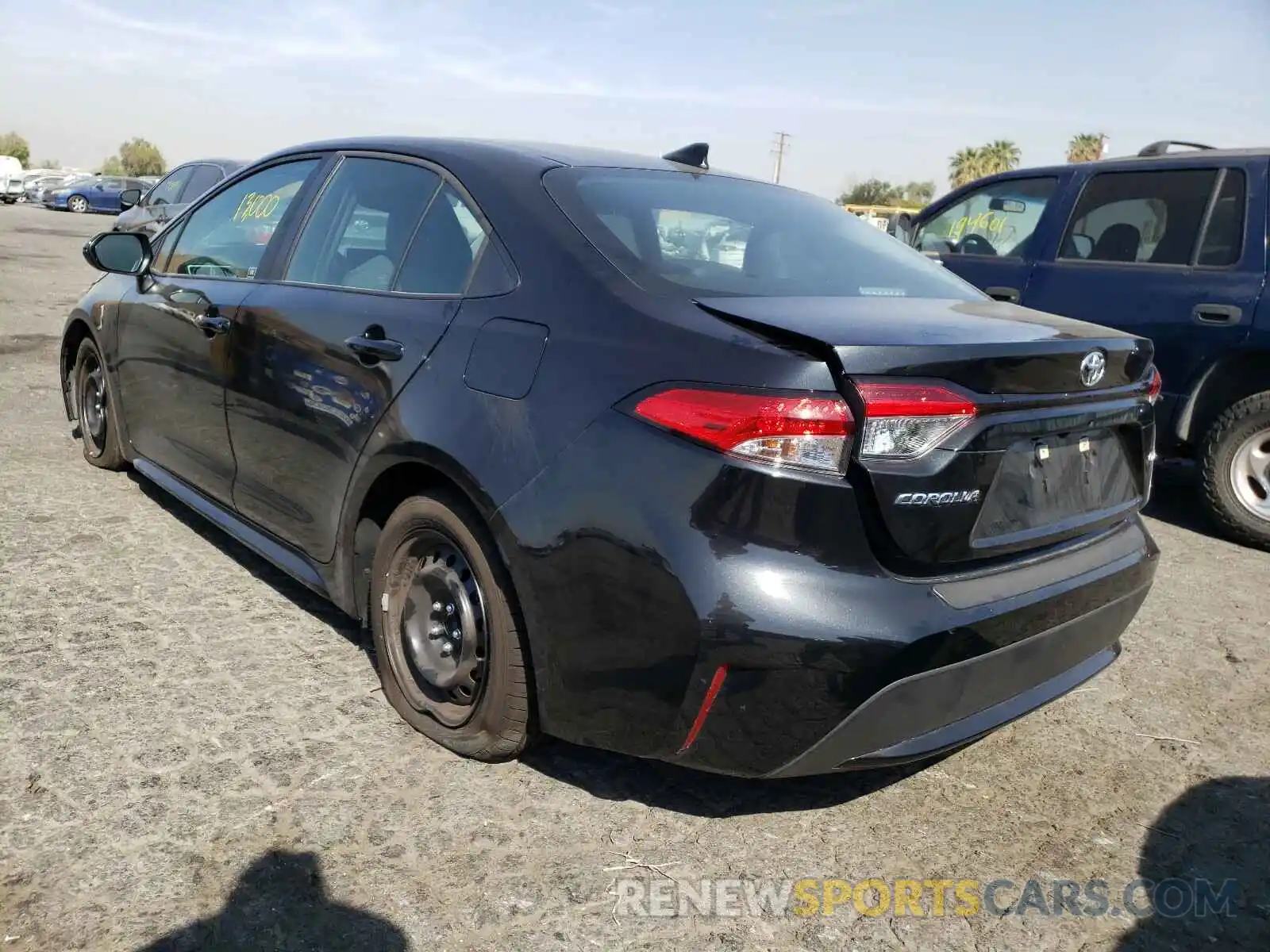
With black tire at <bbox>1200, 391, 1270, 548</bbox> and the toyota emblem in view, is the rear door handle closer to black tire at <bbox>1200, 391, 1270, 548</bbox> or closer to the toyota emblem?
black tire at <bbox>1200, 391, 1270, 548</bbox>

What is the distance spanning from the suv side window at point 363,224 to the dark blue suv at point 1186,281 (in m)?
3.41

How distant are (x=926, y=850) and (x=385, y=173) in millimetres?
2478

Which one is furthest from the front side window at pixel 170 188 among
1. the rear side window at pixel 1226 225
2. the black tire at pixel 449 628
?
the black tire at pixel 449 628

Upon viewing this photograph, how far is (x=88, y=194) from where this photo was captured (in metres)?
34.5

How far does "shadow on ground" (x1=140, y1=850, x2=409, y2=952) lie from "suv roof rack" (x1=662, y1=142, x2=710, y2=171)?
2.42m

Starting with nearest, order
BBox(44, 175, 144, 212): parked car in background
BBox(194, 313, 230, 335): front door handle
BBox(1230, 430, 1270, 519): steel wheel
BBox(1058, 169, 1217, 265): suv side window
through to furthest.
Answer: BBox(194, 313, 230, 335): front door handle < BBox(1230, 430, 1270, 519): steel wheel < BBox(1058, 169, 1217, 265): suv side window < BBox(44, 175, 144, 212): parked car in background

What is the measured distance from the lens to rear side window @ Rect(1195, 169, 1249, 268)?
521 cm

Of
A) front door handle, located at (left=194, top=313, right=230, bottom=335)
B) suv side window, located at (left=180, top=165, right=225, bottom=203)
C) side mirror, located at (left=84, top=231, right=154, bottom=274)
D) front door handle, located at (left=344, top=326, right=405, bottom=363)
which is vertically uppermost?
suv side window, located at (left=180, top=165, right=225, bottom=203)

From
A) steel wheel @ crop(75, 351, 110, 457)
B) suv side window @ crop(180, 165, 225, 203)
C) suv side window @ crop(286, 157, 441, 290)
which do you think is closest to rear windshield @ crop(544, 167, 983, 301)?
suv side window @ crop(286, 157, 441, 290)

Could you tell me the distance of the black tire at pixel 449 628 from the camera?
2.52m

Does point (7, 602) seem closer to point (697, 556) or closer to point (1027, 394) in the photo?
point (697, 556)

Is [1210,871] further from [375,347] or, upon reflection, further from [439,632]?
[375,347]

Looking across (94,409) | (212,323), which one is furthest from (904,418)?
(94,409)

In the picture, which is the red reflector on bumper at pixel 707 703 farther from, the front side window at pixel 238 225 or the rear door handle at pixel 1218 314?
the rear door handle at pixel 1218 314
